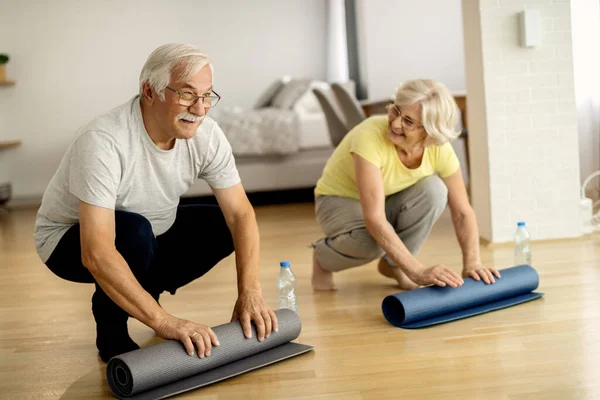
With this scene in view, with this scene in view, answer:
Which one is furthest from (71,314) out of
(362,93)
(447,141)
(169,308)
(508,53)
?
(362,93)

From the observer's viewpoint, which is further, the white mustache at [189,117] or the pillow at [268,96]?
the pillow at [268,96]

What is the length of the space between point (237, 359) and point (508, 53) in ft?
7.36

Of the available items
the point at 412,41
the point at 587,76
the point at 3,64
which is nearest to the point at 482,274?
the point at 587,76

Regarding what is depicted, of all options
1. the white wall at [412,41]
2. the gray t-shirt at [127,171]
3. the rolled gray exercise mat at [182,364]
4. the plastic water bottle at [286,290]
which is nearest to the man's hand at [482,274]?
the plastic water bottle at [286,290]

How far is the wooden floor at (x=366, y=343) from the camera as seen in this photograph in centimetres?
199

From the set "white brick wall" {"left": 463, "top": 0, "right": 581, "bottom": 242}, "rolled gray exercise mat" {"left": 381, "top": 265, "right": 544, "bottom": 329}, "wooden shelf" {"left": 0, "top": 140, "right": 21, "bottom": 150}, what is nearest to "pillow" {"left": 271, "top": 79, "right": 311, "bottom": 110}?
"wooden shelf" {"left": 0, "top": 140, "right": 21, "bottom": 150}

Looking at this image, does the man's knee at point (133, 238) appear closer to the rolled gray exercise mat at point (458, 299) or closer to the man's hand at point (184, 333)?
the man's hand at point (184, 333)

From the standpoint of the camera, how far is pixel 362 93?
7438 millimetres

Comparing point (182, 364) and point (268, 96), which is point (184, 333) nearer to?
point (182, 364)

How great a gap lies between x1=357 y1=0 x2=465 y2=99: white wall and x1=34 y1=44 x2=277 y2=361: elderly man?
462 cm

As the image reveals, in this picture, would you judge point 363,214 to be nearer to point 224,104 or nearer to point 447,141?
point 447,141

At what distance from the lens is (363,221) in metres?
2.94

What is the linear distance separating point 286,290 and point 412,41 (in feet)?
14.4

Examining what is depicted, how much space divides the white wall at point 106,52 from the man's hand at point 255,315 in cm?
623
